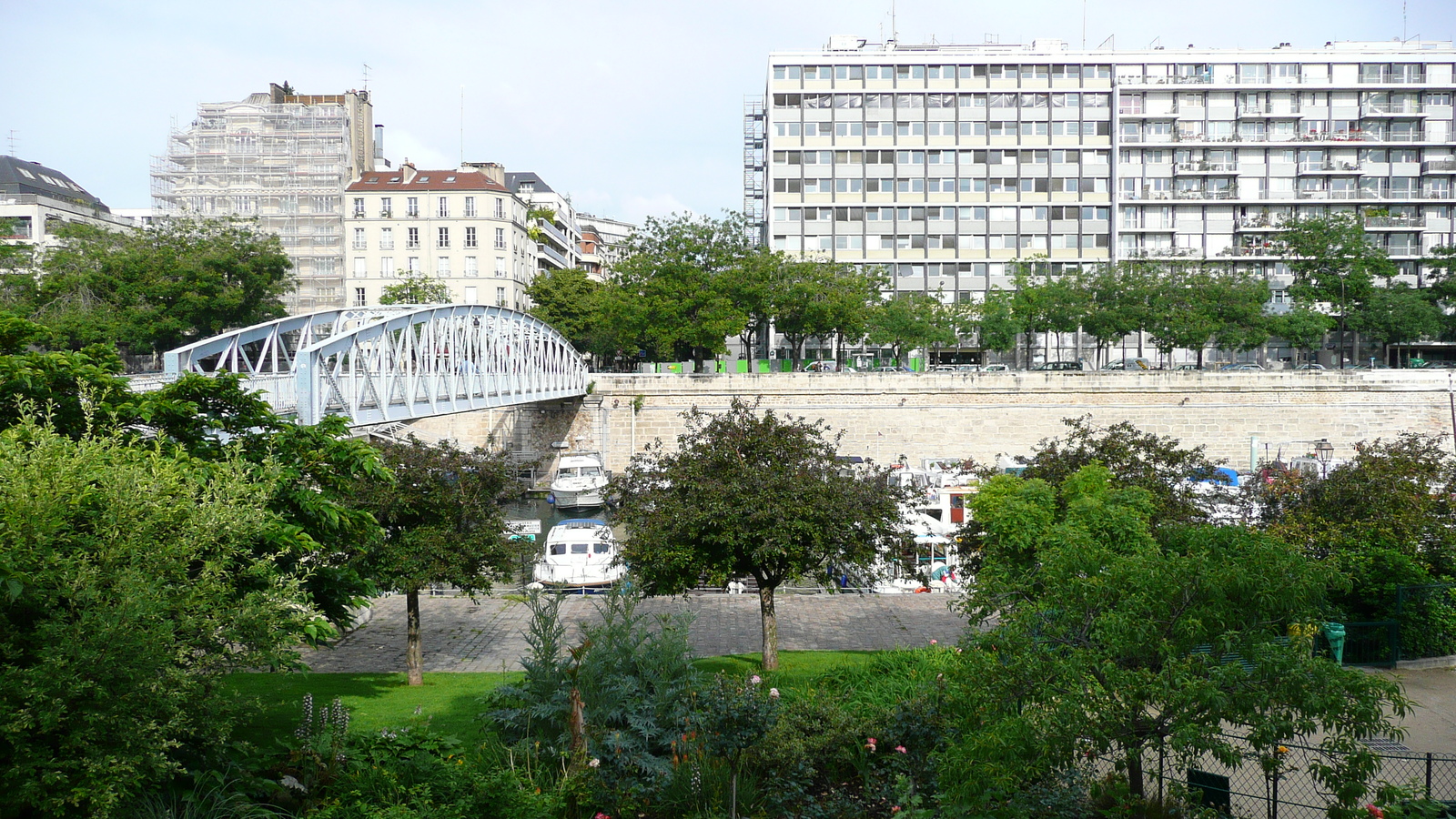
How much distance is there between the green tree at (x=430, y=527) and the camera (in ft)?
43.8

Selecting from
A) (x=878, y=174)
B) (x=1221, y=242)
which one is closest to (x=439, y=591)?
(x=878, y=174)

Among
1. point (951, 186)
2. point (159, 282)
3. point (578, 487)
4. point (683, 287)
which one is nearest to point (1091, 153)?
point (951, 186)

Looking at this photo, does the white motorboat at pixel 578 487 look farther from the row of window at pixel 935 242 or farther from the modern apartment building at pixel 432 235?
the row of window at pixel 935 242

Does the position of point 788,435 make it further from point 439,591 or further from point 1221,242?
point 1221,242

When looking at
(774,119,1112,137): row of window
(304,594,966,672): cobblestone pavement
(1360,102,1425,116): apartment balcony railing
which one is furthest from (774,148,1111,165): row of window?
(304,594,966,672): cobblestone pavement

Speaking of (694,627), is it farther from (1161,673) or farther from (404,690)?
(1161,673)

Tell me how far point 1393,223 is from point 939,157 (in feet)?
98.5

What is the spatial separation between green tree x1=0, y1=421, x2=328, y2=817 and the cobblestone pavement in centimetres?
691

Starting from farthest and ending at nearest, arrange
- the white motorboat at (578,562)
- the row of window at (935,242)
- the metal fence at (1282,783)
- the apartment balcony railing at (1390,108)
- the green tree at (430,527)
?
the apartment balcony railing at (1390,108), the row of window at (935,242), the white motorboat at (578,562), the green tree at (430,527), the metal fence at (1282,783)

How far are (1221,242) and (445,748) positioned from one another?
67.6 m

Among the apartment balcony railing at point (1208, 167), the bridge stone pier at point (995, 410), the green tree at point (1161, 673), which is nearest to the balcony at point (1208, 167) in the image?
the apartment balcony railing at point (1208, 167)

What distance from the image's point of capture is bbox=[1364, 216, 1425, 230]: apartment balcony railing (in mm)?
63688

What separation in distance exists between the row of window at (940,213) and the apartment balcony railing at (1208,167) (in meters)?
5.66

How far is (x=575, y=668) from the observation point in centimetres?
979
